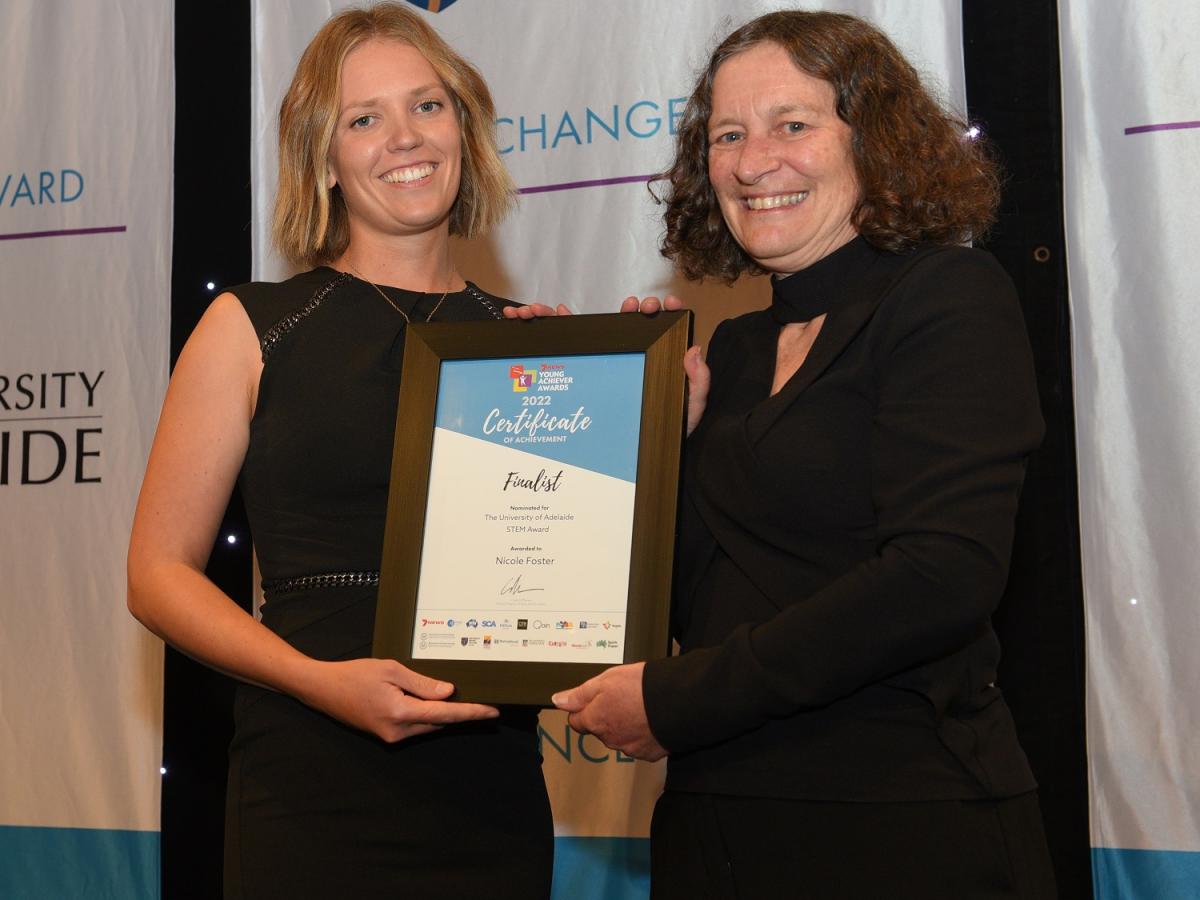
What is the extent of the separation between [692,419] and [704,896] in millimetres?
646

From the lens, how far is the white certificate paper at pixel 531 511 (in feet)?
5.46

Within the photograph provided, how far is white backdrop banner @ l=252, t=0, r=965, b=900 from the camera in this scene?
2982mm

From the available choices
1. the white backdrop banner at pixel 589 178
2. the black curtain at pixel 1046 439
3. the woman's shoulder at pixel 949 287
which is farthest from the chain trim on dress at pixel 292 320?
the black curtain at pixel 1046 439

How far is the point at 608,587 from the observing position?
5.42 ft

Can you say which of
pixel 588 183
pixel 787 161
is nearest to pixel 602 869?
pixel 588 183

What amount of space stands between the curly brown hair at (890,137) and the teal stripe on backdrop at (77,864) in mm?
2522

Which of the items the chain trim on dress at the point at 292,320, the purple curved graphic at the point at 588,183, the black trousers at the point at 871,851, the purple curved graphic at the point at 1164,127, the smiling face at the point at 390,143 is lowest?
the black trousers at the point at 871,851

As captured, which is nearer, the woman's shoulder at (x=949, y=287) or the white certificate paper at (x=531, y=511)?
the woman's shoulder at (x=949, y=287)

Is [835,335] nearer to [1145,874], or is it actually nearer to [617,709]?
[617,709]

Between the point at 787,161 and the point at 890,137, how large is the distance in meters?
0.13

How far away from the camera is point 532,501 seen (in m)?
1.75

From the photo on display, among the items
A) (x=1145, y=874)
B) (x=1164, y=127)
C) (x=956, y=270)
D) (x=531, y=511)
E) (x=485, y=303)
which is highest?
(x=1164, y=127)

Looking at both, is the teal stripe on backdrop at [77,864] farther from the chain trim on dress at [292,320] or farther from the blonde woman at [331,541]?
the chain trim on dress at [292,320]
